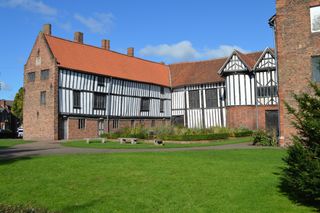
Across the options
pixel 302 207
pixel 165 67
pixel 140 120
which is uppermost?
pixel 165 67

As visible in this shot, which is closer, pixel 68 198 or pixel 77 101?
pixel 68 198

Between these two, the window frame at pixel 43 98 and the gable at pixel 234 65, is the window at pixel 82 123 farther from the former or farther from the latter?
the gable at pixel 234 65

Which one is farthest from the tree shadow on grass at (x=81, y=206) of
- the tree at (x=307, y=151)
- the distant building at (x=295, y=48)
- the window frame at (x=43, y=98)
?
the window frame at (x=43, y=98)

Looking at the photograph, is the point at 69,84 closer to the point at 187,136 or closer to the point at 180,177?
the point at 187,136

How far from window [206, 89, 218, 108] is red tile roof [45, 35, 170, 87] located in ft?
20.9

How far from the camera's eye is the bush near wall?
25.3 metres

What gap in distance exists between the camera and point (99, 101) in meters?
34.4

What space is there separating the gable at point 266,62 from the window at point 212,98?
6.45 meters

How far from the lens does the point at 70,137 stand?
31.2 metres

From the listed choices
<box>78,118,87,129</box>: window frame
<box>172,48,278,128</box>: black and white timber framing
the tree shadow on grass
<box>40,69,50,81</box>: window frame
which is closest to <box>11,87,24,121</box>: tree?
<box>40,69,50,81</box>: window frame

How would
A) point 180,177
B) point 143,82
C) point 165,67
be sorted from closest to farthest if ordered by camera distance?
1. point 180,177
2. point 143,82
3. point 165,67

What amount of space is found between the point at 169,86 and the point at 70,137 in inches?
616

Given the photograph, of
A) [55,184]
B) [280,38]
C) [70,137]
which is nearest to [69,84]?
[70,137]

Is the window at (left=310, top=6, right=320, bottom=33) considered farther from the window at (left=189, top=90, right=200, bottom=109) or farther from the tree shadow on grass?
the window at (left=189, top=90, right=200, bottom=109)
